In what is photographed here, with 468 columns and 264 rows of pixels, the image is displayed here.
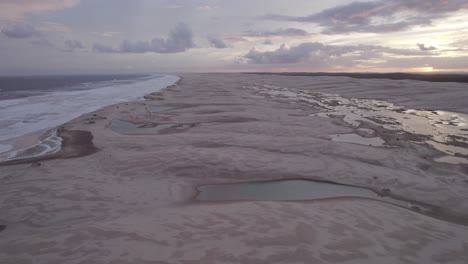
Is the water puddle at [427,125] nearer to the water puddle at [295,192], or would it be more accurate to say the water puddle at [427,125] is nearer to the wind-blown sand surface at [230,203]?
the wind-blown sand surface at [230,203]

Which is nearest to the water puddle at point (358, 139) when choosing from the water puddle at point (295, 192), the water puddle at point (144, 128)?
the water puddle at point (295, 192)

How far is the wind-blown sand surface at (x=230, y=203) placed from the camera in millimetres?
5414

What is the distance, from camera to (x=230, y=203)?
7520mm

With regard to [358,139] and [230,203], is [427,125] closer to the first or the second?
[358,139]

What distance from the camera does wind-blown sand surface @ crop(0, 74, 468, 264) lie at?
5414 millimetres

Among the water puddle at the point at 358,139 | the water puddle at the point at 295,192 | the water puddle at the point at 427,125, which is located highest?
the water puddle at the point at 427,125

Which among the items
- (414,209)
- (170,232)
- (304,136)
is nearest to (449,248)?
(414,209)

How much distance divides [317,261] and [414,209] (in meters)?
3.77

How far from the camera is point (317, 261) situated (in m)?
5.11

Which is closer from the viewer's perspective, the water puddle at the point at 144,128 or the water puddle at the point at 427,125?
the water puddle at the point at 427,125

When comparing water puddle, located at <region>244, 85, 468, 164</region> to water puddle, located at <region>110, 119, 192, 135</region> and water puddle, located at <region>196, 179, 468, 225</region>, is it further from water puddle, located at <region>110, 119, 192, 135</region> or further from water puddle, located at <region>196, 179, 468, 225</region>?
water puddle, located at <region>110, 119, 192, 135</region>

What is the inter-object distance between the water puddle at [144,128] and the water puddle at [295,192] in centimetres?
839

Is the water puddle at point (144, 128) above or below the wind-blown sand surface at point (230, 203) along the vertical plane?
above

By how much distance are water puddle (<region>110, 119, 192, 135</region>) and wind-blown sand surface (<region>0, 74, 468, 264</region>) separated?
827 millimetres
